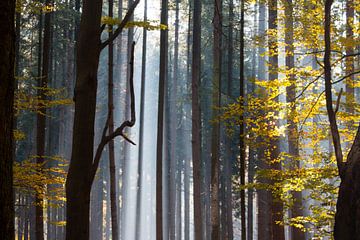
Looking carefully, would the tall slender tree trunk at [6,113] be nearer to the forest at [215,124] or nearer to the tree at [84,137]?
the forest at [215,124]

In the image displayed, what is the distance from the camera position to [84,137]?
445 centimetres

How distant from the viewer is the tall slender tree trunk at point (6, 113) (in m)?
2.57

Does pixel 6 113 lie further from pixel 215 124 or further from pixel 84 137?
pixel 215 124

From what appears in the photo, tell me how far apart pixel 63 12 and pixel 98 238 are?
1721cm

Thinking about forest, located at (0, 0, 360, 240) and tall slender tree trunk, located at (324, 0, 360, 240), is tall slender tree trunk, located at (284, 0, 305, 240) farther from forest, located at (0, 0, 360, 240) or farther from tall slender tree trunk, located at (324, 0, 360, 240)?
tall slender tree trunk, located at (324, 0, 360, 240)

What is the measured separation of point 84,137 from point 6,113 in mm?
1855

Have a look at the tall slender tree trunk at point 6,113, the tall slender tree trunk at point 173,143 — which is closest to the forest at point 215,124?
the tall slender tree trunk at point 6,113

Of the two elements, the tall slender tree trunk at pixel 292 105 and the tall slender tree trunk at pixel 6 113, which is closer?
the tall slender tree trunk at pixel 6 113

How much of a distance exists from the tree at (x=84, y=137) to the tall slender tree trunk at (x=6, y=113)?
68.3 inches

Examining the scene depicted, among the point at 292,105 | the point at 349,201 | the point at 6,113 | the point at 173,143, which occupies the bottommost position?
the point at 349,201

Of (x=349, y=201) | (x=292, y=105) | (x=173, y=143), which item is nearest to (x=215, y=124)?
(x=292, y=105)

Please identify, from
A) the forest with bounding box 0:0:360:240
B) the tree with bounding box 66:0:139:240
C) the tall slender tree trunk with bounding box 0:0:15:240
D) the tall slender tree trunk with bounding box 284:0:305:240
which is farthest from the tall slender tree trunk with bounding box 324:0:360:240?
the tall slender tree trunk with bounding box 284:0:305:240

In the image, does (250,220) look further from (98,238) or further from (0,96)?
(0,96)

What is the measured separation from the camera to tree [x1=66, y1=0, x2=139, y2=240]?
441 cm
